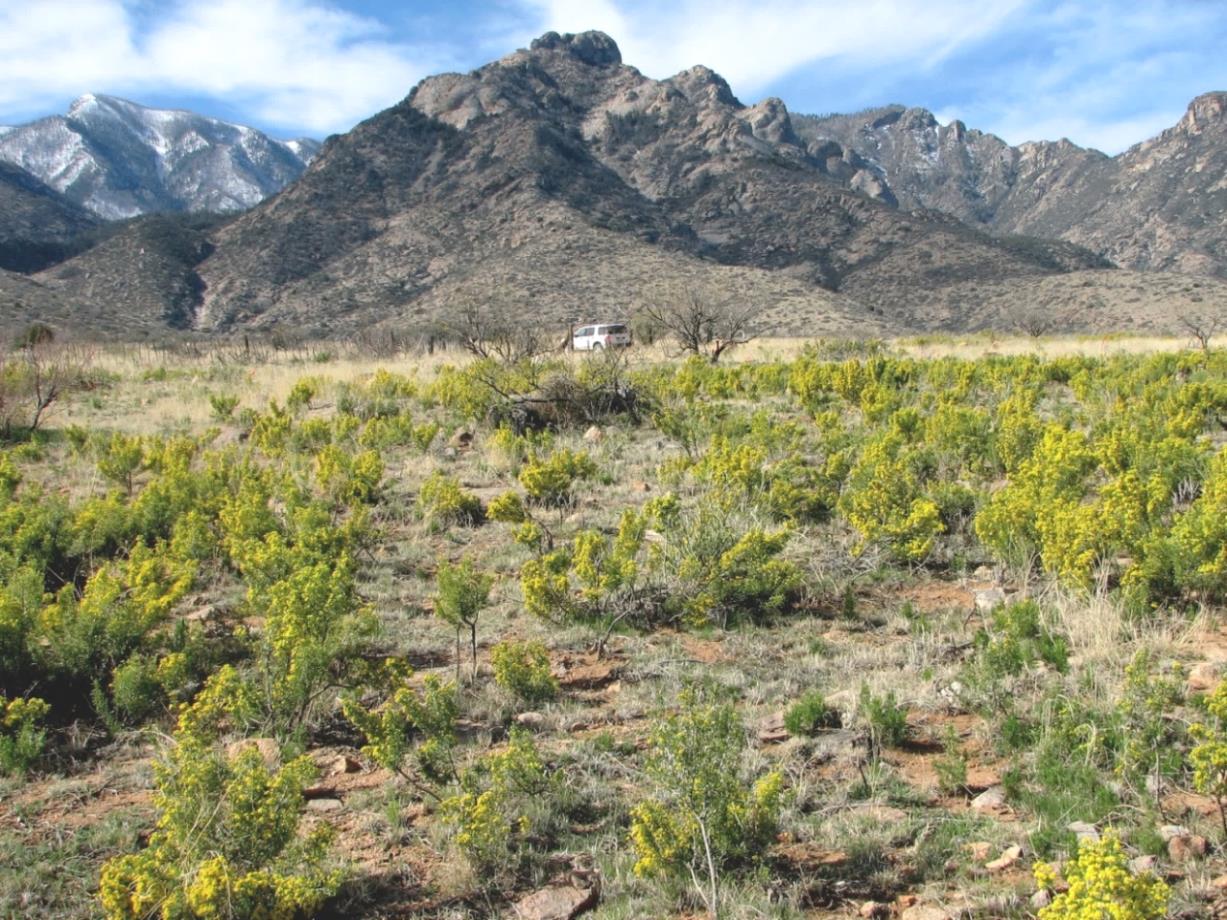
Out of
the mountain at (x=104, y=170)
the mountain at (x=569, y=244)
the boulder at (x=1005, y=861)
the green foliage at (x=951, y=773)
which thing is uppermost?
the mountain at (x=104, y=170)

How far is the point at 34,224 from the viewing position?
77688 millimetres

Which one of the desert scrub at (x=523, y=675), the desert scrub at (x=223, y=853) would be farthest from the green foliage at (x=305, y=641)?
the desert scrub at (x=223, y=853)

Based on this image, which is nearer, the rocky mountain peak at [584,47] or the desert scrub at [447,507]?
the desert scrub at [447,507]

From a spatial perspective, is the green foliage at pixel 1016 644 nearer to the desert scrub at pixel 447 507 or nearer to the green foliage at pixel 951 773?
the green foliage at pixel 951 773

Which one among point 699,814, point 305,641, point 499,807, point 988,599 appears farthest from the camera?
point 988,599

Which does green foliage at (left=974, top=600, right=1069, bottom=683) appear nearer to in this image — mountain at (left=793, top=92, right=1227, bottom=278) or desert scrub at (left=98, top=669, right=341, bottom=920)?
desert scrub at (left=98, top=669, right=341, bottom=920)

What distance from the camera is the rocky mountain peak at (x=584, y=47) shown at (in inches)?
4048

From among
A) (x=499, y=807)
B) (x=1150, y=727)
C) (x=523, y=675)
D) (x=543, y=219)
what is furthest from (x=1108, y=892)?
(x=543, y=219)

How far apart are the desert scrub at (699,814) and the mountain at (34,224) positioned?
253 ft

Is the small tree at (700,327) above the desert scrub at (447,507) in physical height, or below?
above

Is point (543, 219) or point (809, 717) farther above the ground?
point (543, 219)

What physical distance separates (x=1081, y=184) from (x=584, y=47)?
76397mm

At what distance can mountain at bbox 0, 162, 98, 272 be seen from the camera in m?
68.0

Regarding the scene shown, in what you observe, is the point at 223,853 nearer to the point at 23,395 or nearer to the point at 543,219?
the point at 23,395
